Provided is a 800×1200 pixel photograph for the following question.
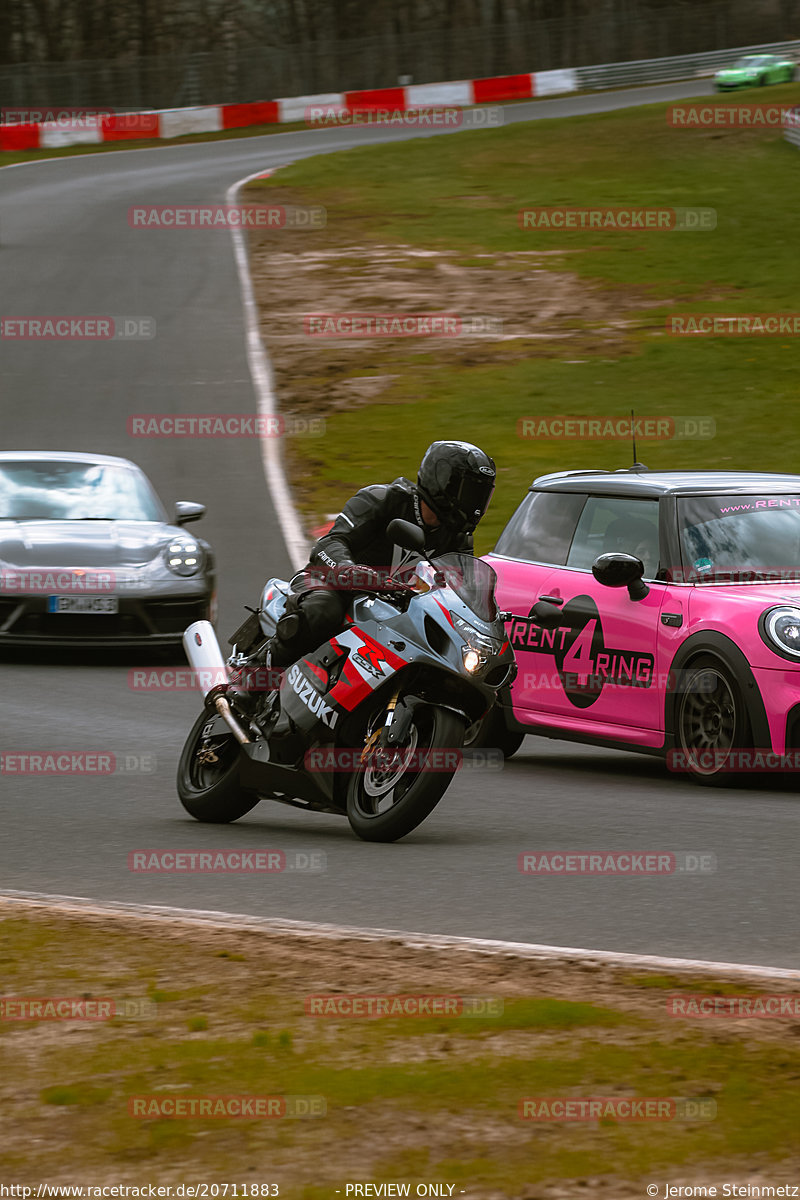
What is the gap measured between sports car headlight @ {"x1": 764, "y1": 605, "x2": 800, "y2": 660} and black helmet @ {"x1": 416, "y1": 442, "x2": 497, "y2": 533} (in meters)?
2.36

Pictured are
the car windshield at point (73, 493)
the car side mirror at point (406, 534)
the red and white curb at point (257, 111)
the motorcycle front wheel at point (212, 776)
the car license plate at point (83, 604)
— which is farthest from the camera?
the red and white curb at point (257, 111)

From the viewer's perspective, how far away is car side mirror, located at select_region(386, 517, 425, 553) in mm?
6754

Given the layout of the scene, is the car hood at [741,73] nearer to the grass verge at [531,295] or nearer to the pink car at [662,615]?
the grass verge at [531,295]

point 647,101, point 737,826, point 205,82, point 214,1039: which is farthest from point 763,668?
point 205,82

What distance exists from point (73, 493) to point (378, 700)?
7.86 m

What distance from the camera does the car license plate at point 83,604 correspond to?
43.3ft

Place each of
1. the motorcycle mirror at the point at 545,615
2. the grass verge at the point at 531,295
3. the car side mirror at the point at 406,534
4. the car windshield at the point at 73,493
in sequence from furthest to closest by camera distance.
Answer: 1. the grass verge at the point at 531,295
2. the car windshield at the point at 73,493
3. the motorcycle mirror at the point at 545,615
4. the car side mirror at the point at 406,534

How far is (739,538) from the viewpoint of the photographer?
9.90 m

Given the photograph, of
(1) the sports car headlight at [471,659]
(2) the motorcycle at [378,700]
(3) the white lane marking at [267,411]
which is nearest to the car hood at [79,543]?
(3) the white lane marking at [267,411]

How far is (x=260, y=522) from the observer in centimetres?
1803

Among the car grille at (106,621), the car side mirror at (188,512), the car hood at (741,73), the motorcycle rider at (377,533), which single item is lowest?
the car grille at (106,621)

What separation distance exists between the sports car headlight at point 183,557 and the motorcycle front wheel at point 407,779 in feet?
20.5

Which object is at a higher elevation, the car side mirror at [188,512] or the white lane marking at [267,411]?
the car side mirror at [188,512]

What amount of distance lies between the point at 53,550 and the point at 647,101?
138 ft
